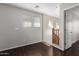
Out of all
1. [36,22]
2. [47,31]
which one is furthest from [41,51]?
[36,22]

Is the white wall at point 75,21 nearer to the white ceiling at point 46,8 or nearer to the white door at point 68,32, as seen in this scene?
the white door at point 68,32

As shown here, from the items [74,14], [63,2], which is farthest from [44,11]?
[74,14]

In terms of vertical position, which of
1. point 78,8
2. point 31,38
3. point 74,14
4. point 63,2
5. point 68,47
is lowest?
point 68,47

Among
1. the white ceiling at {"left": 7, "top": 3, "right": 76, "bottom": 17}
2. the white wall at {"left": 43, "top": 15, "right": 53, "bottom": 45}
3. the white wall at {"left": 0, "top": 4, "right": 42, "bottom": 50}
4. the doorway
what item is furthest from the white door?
the white wall at {"left": 0, "top": 4, "right": 42, "bottom": 50}

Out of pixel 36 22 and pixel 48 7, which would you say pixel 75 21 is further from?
pixel 36 22

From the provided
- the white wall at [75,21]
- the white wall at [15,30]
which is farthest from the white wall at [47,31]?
the white wall at [75,21]

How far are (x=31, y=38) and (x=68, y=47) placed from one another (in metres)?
0.73

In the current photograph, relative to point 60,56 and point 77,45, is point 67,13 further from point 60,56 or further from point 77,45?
point 60,56

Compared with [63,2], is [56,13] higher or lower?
lower

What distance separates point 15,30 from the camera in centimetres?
182

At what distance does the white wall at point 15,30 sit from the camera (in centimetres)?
175

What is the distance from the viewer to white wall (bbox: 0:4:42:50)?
175 cm

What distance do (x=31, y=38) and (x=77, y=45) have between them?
894mm

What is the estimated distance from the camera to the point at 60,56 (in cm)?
187
